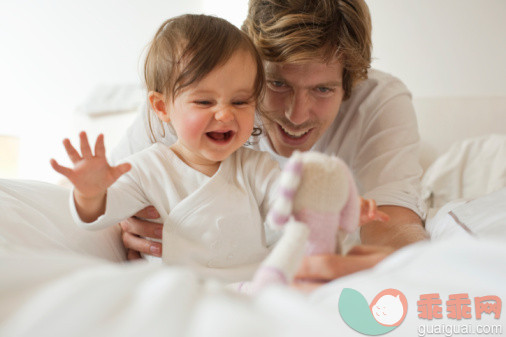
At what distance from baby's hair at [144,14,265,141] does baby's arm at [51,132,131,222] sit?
0.21 meters

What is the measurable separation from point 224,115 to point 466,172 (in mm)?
1416

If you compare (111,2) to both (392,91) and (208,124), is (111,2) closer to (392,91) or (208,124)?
(392,91)

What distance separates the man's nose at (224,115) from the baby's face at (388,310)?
0.45 meters

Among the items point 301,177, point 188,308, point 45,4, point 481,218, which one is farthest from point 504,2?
point 45,4

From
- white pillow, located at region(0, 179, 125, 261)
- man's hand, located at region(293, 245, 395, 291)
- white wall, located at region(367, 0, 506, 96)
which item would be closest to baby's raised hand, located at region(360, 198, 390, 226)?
man's hand, located at region(293, 245, 395, 291)

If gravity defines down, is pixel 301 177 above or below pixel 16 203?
above

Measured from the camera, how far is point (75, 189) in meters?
0.73

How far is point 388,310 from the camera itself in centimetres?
47

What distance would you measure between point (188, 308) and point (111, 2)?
281 centimetres

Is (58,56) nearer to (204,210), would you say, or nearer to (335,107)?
(335,107)

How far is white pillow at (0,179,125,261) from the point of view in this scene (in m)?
0.72

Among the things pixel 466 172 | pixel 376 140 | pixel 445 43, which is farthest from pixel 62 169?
pixel 445 43

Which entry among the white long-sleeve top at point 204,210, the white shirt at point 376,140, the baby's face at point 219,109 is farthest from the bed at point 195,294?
the white shirt at point 376,140

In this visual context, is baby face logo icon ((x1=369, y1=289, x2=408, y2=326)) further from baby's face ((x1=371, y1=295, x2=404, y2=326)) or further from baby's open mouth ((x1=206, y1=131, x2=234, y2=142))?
baby's open mouth ((x1=206, y1=131, x2=234, y2=142))
